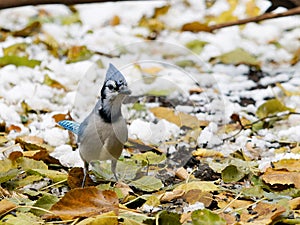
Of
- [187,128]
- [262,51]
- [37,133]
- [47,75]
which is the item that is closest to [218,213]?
[187,128]

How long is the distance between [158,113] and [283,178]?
2.51 ft

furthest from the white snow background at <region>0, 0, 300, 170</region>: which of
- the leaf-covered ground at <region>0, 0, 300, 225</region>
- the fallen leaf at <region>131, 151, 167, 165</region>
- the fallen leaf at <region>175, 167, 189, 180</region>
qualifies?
the fallen leaf at <region>175, 167, 189, 180</region>

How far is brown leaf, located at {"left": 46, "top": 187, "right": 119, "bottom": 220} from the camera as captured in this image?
155 cm

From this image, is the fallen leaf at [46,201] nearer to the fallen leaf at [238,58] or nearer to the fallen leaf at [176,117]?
the fallen leaf at [176,117]

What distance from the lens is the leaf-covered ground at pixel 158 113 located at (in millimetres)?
1667

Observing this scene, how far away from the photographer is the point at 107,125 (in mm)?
1703

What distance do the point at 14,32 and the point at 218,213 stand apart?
210 centimetres

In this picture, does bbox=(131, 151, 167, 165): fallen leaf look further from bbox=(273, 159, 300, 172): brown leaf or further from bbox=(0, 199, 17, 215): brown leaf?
bbox=(0, 199, 17, 215): brown leaf

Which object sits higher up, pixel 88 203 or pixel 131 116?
pixel 88 203

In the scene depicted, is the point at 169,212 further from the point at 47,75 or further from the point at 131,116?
the point at 47,75

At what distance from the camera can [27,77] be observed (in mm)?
2836

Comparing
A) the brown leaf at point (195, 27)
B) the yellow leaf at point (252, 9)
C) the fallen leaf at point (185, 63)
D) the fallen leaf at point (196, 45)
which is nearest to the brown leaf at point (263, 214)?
the fallen leaf at point (185, 63)

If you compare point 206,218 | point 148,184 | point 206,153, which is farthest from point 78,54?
point 206,218

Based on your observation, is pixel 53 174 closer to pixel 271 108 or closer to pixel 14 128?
pixel 14 128
